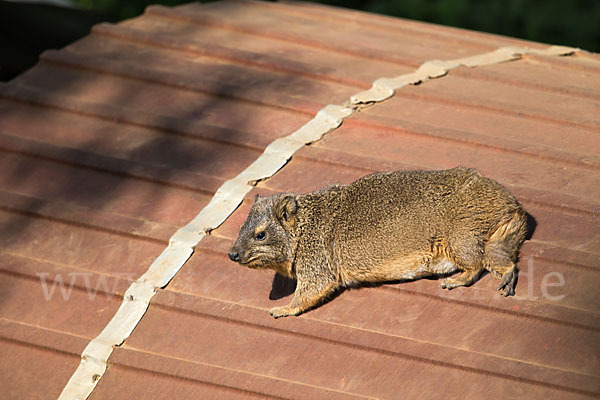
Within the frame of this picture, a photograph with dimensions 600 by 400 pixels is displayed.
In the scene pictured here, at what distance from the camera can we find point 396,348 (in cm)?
439

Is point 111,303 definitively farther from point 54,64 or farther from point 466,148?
point 54,64

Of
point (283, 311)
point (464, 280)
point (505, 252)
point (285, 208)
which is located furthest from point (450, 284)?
point (285, 208)

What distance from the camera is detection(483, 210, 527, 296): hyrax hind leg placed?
4598mm

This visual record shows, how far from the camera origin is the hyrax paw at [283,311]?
4676 mm

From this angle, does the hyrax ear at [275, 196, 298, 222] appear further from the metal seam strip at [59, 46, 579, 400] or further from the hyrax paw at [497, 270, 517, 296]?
the hyrax paw at [497, 270, 517, 296]

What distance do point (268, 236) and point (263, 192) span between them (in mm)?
745

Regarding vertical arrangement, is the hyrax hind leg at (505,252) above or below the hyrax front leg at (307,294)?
above

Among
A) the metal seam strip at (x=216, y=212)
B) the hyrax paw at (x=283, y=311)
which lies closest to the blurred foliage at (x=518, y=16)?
the metal seam strip at (x=216, y=212)

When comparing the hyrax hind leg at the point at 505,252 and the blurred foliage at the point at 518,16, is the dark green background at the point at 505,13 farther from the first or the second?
the hyrax hind leg at the point at 505,252

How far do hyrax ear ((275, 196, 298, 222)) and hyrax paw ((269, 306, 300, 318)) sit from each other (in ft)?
2.05

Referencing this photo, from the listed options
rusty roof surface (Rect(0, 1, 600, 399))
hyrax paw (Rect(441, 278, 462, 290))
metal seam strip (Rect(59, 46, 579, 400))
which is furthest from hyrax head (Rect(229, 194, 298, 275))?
hyrax paw (Rect(441, 278, 462, 290))

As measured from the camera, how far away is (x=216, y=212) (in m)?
5.47

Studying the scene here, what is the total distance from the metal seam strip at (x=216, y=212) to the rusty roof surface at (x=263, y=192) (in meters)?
0.07

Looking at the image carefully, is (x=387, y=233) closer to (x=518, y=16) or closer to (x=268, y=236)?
(x=268, y=236)
